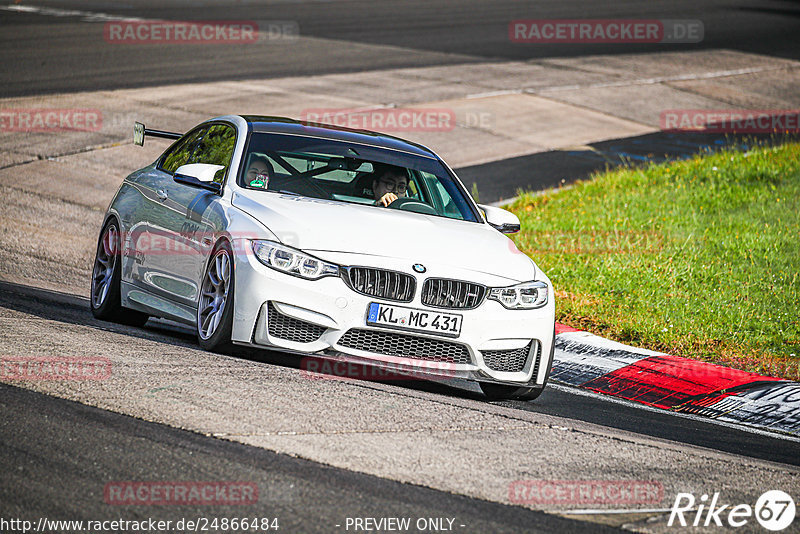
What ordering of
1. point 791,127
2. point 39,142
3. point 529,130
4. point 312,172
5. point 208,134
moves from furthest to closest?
1. point 791,127
2. point 529,130
3. point 39,142
4. point 208,134
5. point 312,172

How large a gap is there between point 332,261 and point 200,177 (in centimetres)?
→ 139

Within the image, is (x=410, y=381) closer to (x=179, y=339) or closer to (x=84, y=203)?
(x=179, y=339)

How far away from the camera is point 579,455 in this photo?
563cm

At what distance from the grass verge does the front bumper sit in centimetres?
322

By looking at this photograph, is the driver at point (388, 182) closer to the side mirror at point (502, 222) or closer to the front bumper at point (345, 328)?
the side mirror at point (502, 222)

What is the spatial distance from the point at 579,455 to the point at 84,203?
9718 mm

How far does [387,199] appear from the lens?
796cm

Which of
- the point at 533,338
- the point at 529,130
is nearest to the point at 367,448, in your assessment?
the point at 533,338

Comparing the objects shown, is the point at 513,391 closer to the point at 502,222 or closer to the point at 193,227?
the point at 502,222

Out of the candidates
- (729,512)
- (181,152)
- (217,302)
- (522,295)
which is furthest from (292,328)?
(181,152)

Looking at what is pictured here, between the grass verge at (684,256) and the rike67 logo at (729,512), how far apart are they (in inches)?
160

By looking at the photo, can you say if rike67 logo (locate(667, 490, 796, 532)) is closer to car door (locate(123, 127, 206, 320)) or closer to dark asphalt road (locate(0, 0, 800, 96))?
car door (locate(123, 127, 206, 320))

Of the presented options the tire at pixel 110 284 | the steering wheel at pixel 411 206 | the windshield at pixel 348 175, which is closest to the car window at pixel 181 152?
the tire at pixel 110 284

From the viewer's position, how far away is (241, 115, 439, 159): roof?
823 cm
